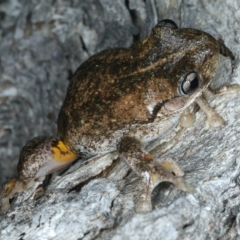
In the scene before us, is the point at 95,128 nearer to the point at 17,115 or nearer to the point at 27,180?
the point at 27,180

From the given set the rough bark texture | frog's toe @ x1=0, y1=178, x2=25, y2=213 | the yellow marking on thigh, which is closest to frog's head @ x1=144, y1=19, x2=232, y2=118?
the rough bark texture

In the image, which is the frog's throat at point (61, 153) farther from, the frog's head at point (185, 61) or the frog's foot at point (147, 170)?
the frog's head at point (185, 61)

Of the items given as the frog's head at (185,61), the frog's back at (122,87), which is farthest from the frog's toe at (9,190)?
the frog's head at (185,61)

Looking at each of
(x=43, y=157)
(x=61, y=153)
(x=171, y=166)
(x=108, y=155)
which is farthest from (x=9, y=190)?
(x=171, y=166)

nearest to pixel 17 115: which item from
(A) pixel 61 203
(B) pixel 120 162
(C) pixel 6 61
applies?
(C) pixel 6 61

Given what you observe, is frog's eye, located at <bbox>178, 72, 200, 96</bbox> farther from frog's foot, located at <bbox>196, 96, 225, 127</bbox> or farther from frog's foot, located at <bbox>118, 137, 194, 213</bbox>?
frog's foot, located at <bbox>118, 137, 194, 213</bbox>

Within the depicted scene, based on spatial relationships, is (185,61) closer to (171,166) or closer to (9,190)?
(171,166)
